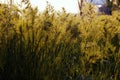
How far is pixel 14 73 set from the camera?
2.65 meters

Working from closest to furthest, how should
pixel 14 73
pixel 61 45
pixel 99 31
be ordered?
pixel 14 73, pixel 61 45, pixel 99 31

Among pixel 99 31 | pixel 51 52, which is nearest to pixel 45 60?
pixel 51 52

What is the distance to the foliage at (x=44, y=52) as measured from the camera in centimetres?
267

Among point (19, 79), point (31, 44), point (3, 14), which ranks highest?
point (3, 14)

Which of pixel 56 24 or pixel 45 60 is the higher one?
pixel 56 24

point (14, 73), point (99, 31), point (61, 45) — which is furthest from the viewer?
point (99, 31)

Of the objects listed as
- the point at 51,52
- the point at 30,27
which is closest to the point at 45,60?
the point at 51,52

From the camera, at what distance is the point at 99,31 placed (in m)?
3.75

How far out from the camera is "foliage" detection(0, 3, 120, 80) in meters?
2.67

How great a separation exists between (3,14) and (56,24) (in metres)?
0.46

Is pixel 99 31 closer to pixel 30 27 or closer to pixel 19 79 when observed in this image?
pixel 30 27

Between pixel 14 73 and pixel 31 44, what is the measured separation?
0.26m

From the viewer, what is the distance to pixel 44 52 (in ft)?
9.11

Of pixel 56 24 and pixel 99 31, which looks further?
pixel 99 31
